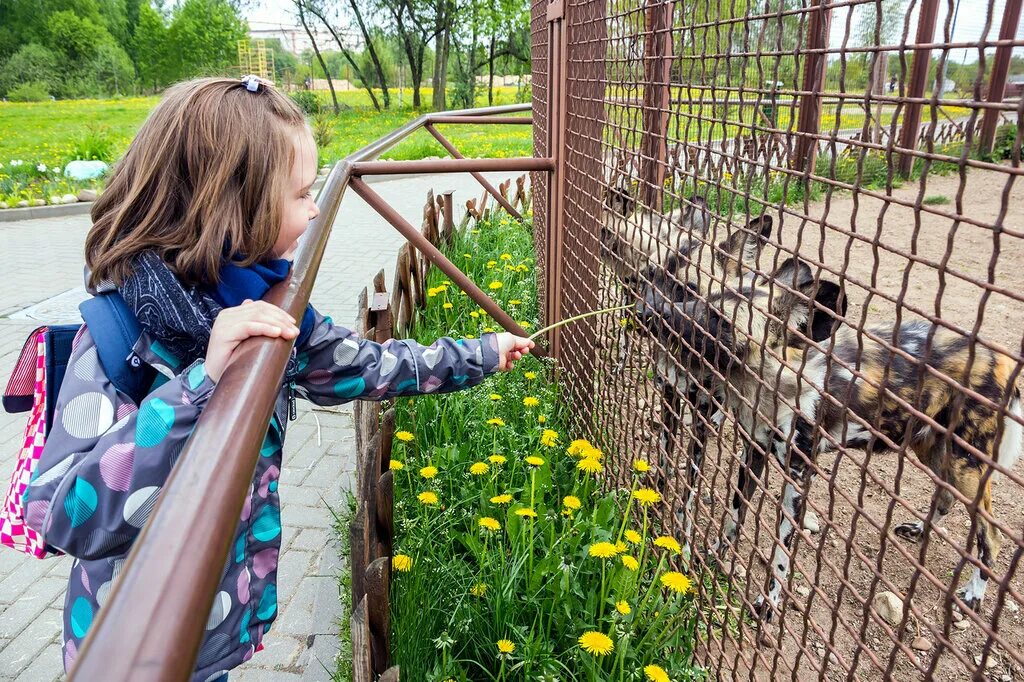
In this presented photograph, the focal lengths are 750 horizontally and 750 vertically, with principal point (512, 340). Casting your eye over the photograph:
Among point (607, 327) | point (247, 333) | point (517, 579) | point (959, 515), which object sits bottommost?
point (959, 515)

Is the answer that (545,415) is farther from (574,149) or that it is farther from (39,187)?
(39,187)

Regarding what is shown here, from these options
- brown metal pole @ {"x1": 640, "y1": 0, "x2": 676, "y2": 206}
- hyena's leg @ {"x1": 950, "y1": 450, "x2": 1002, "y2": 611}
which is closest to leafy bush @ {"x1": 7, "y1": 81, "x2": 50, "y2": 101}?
brown metal pole @ {"x1": 640, "y1": 0, "x2": 676, "y2": 206}

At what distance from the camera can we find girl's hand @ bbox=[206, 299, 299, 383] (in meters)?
1.07

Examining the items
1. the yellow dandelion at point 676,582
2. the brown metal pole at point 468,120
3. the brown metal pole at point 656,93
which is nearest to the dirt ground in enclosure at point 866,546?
the yellow dandelion at point 676,582

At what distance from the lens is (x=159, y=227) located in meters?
1.45

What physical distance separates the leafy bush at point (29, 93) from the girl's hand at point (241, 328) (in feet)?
149

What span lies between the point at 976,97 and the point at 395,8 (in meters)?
36.7

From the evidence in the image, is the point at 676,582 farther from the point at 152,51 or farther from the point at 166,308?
the point at 152,51

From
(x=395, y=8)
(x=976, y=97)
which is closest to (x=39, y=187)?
(x=976, y=97)

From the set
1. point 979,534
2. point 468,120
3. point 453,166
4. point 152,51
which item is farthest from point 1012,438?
point 152,51

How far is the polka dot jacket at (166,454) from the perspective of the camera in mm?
1149

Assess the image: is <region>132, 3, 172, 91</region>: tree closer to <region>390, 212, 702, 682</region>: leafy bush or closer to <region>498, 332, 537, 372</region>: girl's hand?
<region>390, 212, 702, 682</region>: leafy bush

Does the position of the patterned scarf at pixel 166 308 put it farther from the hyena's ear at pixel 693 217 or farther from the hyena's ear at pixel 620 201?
the hyena's ear at pixel 620 201

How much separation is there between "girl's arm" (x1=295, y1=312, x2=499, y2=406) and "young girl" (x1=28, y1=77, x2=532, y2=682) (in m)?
0.06
